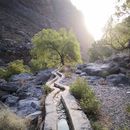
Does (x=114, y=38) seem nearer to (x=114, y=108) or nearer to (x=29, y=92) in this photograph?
(x=29, y=92)

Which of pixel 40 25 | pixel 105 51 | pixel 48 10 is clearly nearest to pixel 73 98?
pixel 105 51

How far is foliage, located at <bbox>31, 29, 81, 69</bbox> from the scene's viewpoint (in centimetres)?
4647

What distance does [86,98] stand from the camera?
38.8 ft

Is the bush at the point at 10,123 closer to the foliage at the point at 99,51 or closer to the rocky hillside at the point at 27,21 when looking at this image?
the foliage at the point at 99,51

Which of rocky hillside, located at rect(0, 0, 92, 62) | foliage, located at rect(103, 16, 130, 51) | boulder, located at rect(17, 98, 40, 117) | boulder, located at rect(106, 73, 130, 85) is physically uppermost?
rocky hillside, located at rect(0, 0, 92, 62)

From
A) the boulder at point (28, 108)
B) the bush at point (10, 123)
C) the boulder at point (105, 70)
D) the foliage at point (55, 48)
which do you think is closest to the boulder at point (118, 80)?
the boulder at point (105, 70)

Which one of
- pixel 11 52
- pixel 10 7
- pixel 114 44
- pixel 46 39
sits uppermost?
pixel 10 7

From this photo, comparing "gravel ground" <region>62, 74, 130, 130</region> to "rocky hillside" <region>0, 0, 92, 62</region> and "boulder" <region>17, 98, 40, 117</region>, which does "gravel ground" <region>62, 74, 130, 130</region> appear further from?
"rocky hillside" <region>0, 0, 92, 62</region>

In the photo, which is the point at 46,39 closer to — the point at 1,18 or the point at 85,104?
the point at 85,104

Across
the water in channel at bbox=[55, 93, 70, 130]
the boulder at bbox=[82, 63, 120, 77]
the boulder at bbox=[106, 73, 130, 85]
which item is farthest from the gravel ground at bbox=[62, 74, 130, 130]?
the boulder at bbox=[82, 63, 120, 77]

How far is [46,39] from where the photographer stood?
155 ft

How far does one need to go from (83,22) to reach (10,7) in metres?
76.7

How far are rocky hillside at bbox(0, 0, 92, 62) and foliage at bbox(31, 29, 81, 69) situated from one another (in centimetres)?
3658

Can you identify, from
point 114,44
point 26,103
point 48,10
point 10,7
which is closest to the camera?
point 26,103
